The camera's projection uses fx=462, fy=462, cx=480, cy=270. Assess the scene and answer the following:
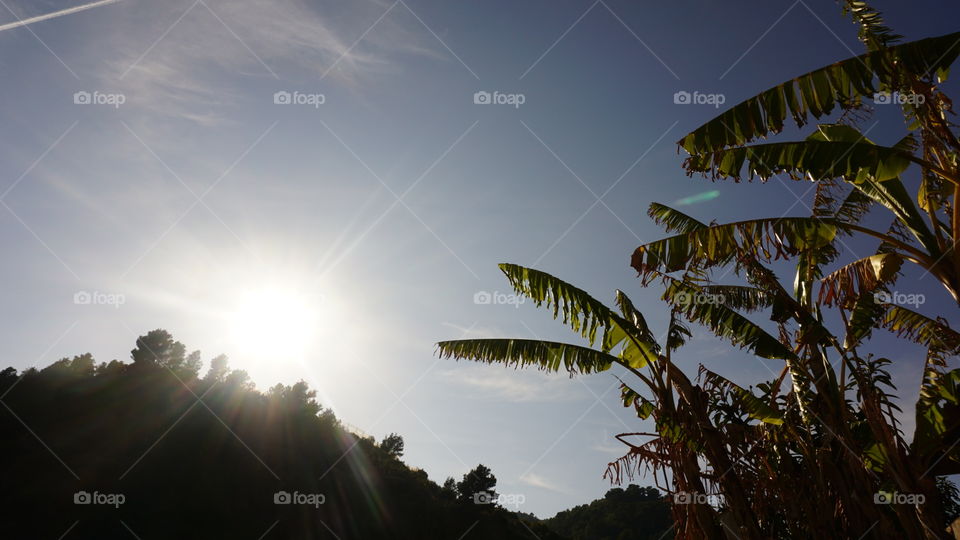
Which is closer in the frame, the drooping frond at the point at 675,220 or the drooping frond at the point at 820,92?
the drooping frond at the point at 820,92

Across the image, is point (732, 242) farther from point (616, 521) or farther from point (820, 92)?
point (616, 521)

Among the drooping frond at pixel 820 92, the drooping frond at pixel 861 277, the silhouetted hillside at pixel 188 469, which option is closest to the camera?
the drooping frond at pixel 820 92

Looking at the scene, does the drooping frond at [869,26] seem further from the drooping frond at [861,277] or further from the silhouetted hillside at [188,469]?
the silhouetted hillside at [188,469]

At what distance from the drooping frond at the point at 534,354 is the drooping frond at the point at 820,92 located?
3.42 metres

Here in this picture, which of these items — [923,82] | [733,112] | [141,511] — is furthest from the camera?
[141,511]

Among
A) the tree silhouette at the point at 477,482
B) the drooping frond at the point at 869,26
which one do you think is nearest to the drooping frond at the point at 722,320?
the drooping frond at the point at 869,26

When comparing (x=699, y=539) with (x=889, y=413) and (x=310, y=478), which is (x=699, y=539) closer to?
(x=889, y=413)

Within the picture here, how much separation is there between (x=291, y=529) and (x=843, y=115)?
137ft

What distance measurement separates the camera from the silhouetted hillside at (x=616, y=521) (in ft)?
198

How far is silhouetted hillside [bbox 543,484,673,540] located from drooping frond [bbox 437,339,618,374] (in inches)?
2266

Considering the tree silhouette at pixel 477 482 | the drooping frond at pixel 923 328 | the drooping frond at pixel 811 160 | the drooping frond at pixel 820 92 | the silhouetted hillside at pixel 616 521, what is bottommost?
the silhouetted hillside at pixel 616 521

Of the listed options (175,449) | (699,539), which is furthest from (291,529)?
(699,539)

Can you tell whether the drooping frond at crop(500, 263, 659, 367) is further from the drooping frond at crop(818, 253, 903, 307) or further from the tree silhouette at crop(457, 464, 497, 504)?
the tree silhouette at crop(457, 464, 497, 504)

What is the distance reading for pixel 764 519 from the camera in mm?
5883
